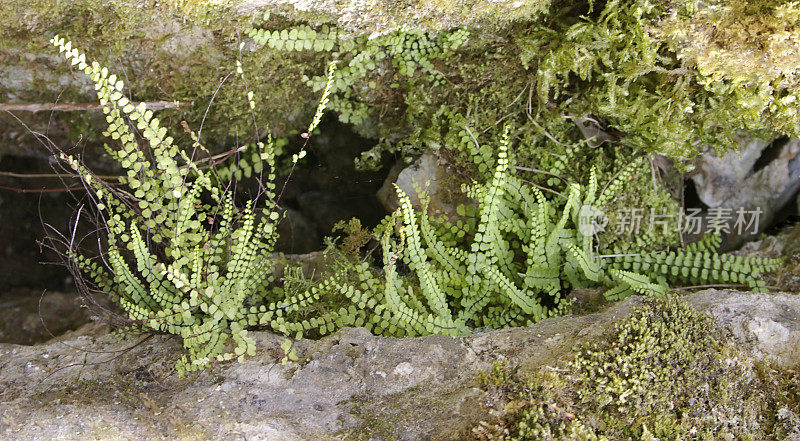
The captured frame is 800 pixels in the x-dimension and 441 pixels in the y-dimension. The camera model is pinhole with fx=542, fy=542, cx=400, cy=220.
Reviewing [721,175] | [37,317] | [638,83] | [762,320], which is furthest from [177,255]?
[721,175]

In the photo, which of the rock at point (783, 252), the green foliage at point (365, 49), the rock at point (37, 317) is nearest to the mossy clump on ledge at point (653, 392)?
the rock at point (783, 252)

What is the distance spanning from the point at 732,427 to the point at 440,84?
2.45 metres

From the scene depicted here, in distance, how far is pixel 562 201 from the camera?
3.54 meters

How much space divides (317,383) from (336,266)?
0.96 metres

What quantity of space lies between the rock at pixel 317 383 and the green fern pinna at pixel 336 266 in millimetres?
159

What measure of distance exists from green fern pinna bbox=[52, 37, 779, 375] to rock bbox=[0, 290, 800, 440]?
0.52 ft

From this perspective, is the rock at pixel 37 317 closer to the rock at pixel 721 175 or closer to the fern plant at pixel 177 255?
the fern plant at pixel 177 255

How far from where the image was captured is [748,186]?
400 centimetres

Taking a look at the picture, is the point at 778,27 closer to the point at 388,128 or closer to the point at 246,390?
the point at 388,128

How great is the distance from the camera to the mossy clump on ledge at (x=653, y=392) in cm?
222

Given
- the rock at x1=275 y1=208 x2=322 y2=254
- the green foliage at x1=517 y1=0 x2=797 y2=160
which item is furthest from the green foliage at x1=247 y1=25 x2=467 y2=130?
the rock at x1=275 y1=208 x2=322 y2=254

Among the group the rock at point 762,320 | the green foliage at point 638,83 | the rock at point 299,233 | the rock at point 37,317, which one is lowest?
the rock at point 37,317

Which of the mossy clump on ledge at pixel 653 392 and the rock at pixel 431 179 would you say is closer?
the mossy clump on ledge at pixel 653 392

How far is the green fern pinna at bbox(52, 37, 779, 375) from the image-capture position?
8.95 ft
